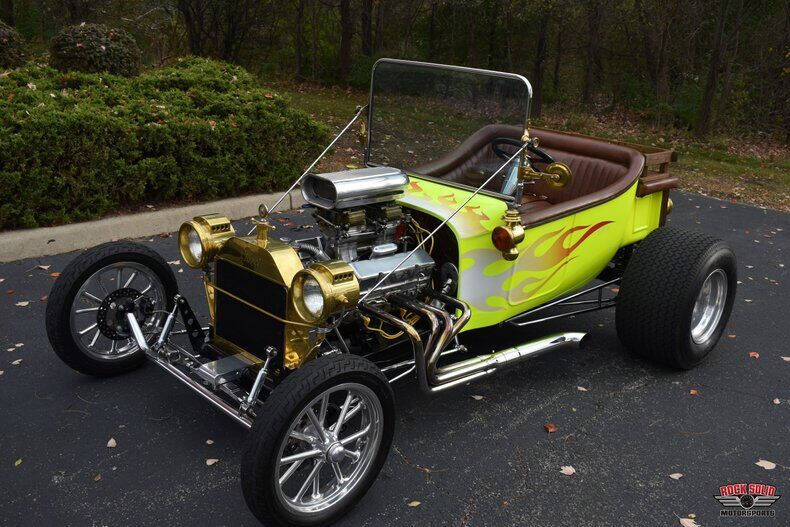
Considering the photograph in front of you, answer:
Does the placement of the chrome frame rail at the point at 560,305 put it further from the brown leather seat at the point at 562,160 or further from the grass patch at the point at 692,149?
the grass patch at the point at 692,149

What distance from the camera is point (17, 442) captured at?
3504mm

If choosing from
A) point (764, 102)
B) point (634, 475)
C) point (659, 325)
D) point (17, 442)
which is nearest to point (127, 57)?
point (17, 442)

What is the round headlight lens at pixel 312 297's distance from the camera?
3.06 m

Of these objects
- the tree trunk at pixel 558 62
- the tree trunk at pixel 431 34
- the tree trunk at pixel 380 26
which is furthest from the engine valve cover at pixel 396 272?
the tree trunk at pixel 431 34

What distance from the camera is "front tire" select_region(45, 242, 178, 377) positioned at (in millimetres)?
3709

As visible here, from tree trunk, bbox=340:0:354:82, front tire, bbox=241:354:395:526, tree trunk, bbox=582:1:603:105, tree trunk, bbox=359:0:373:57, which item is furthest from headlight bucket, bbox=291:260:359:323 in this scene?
tree trunk, bbox=359:0:373:57

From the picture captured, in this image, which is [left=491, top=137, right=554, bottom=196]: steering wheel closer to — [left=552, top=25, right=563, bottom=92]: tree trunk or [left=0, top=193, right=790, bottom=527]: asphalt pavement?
[left=0, top=193, right=790, bottom=527]: asphalt pavement

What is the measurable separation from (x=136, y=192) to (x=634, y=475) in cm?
504

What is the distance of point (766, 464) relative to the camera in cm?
362

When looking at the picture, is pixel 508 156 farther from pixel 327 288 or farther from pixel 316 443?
pixel 316 443

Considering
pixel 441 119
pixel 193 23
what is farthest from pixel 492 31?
pixel 441 119

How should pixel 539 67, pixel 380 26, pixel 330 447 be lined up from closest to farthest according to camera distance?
pixel 330 447 → pixel 539 67 → pixel 380 26

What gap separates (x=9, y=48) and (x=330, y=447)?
7.38 meters

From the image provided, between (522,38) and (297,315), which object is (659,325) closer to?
(297,315)
